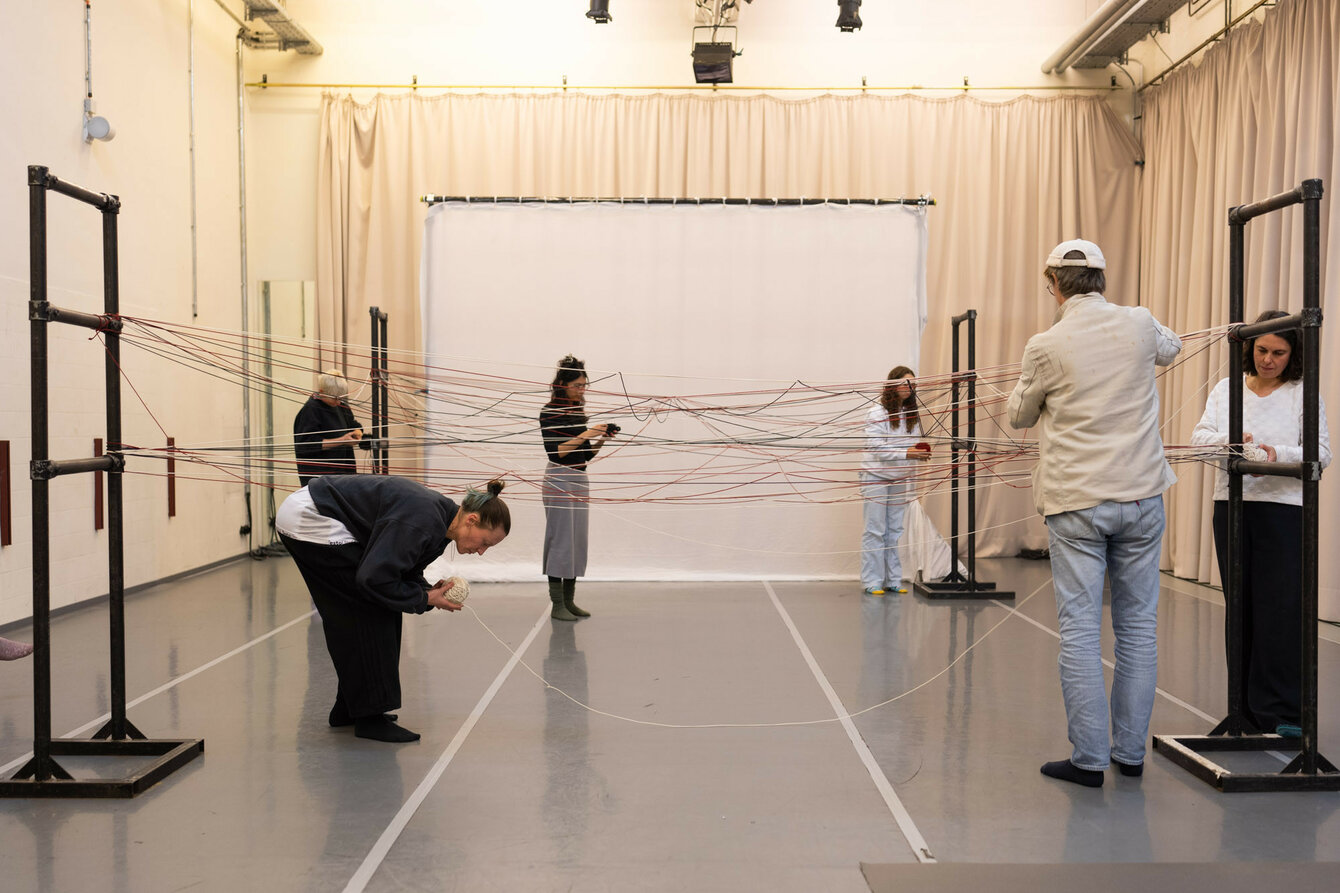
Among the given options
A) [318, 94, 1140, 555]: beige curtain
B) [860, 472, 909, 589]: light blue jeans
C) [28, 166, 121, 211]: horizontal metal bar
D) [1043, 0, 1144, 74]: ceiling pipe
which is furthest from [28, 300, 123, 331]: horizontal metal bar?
[1043, 0, 1144, 74]: ceiling pipe

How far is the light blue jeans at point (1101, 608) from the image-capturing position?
106 inches

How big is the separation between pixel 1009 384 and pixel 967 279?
93cm

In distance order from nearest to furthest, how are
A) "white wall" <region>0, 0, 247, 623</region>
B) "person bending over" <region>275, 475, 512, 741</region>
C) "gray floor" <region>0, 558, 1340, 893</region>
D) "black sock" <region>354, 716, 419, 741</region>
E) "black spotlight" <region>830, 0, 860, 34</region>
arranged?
"gray floor" <region>0, 558, 1340, 893</region>, "person bending over" <region>275, 475, 512, 741</region>, "black sock" <region>354, 716, 419, 741</region>, "white wall" <region>0, 0, 247, 623</region>, "black spotlight" <region>830, 0, 860, 34</region>

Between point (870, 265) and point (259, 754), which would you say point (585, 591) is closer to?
point (870, 265)

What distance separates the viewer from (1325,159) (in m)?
5.15

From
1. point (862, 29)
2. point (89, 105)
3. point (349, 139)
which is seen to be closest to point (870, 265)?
point (862, 29)

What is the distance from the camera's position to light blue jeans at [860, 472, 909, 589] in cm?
589

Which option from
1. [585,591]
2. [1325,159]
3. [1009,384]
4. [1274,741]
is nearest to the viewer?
[1274,741]

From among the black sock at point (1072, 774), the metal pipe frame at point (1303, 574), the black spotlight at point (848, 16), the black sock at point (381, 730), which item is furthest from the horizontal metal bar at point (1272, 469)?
the black spotlight at point (848, 16)

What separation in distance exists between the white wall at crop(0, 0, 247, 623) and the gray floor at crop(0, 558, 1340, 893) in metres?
0.76

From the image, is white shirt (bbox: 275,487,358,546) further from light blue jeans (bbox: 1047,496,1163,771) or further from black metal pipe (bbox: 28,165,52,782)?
light blue jeans (bbox: 1047,496,1163,771)

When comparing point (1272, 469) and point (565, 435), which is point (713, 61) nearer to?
point (565, 435)

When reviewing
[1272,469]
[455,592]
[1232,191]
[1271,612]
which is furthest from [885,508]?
[455,592]

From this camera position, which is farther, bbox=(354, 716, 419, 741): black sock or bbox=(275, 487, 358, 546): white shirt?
bbox=(354, 716, 419, 741): black sock
